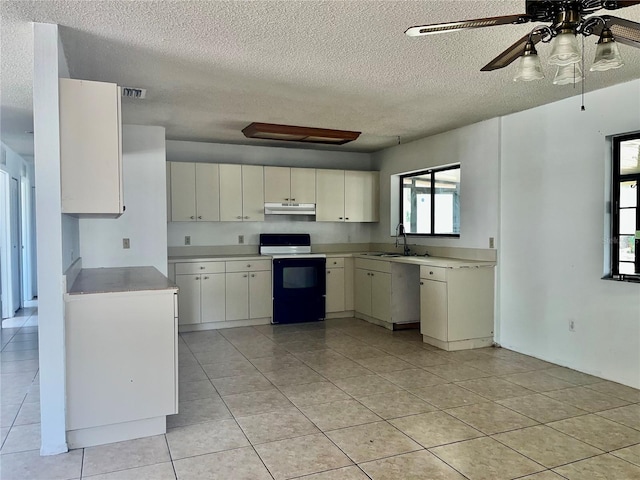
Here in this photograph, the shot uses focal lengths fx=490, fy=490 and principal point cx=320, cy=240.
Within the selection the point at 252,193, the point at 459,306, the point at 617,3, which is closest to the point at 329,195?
the point at 252,193

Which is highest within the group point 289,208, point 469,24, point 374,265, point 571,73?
point 469,24

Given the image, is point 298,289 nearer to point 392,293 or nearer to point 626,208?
point 392,293

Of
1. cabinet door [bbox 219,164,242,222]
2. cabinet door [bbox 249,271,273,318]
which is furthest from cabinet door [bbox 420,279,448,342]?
cabinet door [bbox 219,164,242,222]

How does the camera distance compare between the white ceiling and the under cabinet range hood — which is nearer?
the white ceiling

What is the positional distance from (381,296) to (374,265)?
41 centimetres

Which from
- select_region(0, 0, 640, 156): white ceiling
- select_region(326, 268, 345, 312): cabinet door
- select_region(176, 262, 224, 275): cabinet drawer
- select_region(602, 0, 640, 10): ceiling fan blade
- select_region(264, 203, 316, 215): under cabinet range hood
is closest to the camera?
select_region(602, 0, 640, 10): ceiling fan blade

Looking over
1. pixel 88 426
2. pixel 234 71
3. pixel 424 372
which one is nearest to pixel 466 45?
pixel 234 71

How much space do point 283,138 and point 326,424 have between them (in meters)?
3.44

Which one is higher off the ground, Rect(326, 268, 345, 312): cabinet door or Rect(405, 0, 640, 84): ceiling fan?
Rect(405, 0, 640, 84): ceiling fan

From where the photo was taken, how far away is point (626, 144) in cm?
385

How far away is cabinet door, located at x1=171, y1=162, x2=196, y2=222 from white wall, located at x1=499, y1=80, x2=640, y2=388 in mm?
3579

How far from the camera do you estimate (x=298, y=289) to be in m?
6.26

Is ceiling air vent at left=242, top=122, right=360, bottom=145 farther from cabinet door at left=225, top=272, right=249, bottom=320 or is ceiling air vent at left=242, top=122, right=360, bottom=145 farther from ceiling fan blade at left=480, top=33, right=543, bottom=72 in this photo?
ceiling fan blade at left=480, top=33, right=543, bottom=72

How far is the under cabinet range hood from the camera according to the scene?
21.1 feet
